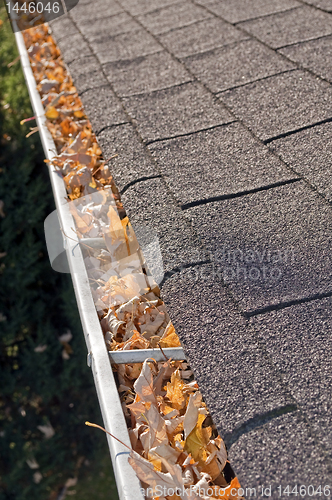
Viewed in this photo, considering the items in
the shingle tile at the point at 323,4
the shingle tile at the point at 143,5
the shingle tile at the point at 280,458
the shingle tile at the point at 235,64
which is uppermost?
the shingle tile at the point at 143,5

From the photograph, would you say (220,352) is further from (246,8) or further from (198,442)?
(246,8)

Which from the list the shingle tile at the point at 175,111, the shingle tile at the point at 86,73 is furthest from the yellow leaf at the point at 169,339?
the shingle tile at the point at 86,73

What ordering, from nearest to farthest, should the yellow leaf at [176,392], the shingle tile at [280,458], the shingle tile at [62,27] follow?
the shingle tile at [280,458]
the yellow leaf at [176,392]
the shingle tile at [62,27]

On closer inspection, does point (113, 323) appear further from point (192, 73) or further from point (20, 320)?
point (20, 320)

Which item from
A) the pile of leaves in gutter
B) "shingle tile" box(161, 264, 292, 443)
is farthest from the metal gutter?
"shingle tile" box(161, 264, 292, 443)

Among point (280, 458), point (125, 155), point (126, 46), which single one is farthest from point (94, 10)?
point (280, 458)

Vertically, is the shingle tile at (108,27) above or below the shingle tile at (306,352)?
above

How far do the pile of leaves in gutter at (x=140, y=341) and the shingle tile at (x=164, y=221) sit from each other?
17cm

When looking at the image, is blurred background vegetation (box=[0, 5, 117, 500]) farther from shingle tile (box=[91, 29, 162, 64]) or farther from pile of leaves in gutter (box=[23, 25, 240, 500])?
pile of leaves in gutter (box=[23, 25, 240, 500])

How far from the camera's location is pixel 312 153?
154cm

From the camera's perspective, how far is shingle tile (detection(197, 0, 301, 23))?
2.65 metres

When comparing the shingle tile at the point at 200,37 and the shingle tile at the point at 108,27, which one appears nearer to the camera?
the shingle tile at the point at 200,37

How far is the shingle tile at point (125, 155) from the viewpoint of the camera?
1.62 m

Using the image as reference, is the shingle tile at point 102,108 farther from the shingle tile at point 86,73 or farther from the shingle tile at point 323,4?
the shingle tile at point 323,4
